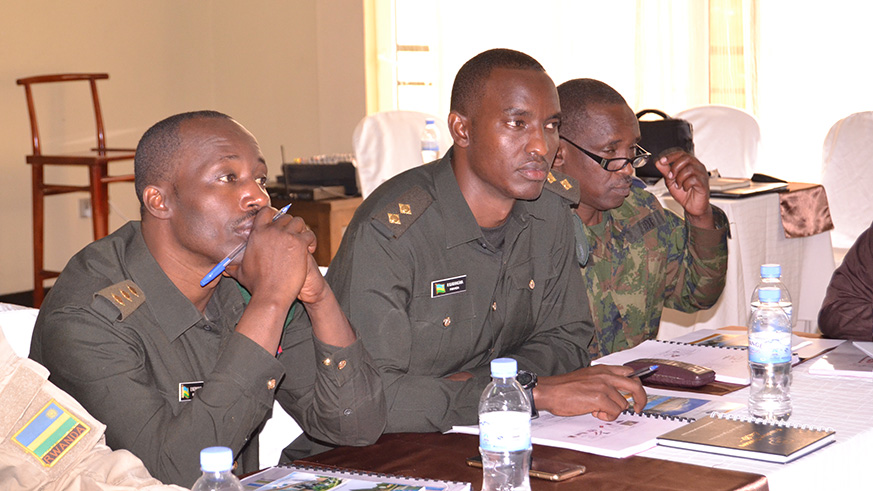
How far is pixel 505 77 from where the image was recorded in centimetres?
200

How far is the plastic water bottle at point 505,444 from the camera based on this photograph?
1252mm

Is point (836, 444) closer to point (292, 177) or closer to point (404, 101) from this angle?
point (292, 177)

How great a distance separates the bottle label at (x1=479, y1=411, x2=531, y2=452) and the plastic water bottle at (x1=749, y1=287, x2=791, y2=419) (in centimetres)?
58

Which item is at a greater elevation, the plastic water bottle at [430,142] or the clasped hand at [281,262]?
the plastic water bottle at [430,142]

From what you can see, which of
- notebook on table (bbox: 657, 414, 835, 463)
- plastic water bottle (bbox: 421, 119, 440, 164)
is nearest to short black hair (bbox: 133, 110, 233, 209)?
notebook on table (bbox: 657, 414, 835, 463)

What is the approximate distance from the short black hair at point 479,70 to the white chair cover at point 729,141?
2.67 meters

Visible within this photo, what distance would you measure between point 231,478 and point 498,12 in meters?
5.10

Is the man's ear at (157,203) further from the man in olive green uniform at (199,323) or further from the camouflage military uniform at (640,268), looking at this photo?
the camouflage military uniform at (640,268)

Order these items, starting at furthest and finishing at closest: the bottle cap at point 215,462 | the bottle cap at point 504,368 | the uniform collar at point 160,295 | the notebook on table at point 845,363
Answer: the notebook on table at point 845,363 → the uniform collar at point 160,295 → the bottle cap at point 504,368 → the bottle cap at point 215,462

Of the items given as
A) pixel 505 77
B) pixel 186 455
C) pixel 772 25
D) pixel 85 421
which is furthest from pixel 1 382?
pixel 772 25

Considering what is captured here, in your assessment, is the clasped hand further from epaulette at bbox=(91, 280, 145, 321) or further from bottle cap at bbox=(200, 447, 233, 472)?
bottle cap at bbox=(200, 447, 233, 472)

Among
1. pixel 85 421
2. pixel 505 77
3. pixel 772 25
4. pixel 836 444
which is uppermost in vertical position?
pixel 772 25

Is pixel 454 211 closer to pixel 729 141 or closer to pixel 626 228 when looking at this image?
pixel 626 228

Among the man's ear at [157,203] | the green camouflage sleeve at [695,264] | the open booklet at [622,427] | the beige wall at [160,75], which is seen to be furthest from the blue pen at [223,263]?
the beige wall at [160,75]
